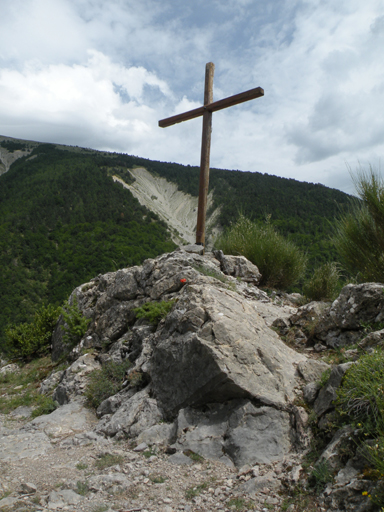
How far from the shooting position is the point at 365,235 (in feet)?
20.9

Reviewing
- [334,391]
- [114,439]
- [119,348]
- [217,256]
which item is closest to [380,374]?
[334,391]

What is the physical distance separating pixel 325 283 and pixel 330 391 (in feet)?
14.0

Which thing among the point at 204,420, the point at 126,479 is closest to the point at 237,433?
the point at 204,420

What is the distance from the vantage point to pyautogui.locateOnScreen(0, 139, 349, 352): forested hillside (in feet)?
137

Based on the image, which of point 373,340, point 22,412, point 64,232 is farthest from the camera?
point 64,232

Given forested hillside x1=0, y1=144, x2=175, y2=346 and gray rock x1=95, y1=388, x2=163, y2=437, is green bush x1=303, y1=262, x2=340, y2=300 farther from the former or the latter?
forested hillside x1=0, y1=144, x2=175, y2=346

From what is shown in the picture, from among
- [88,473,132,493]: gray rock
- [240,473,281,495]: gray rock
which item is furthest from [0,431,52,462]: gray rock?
[240,473,281,495]: gray rock

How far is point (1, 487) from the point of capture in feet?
10.6

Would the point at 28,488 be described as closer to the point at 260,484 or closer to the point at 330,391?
the point at 260,484

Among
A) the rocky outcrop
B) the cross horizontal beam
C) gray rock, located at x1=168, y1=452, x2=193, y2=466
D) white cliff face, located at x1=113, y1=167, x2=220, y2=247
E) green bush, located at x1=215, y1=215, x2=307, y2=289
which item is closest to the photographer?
gray rock, located at x1=168, y1=452, x2=193, y2=466

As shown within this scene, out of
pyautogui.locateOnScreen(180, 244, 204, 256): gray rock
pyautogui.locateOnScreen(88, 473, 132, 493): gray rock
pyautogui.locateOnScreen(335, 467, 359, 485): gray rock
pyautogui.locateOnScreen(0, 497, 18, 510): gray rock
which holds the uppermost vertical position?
pyautogui.locateOnScreen(180, 244, 204, 256): gray rock

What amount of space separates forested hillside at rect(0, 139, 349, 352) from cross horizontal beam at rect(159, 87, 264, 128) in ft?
47.9

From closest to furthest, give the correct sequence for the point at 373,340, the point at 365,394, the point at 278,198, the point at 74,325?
the point at 365,394, the point at 373,340, the point at 74,325, the point at 278,198

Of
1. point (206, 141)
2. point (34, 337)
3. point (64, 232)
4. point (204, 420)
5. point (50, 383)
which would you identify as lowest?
point (50, 383)
